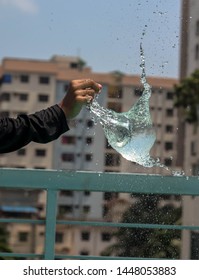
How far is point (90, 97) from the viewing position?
2350mm

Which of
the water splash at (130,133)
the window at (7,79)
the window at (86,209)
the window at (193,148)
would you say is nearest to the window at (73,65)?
the window at (7,79)

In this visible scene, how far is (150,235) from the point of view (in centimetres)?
336

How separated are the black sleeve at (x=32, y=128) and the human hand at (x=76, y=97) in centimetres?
2

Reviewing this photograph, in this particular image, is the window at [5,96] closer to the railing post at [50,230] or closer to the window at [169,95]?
the window at [169,95]

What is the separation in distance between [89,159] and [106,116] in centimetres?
4650

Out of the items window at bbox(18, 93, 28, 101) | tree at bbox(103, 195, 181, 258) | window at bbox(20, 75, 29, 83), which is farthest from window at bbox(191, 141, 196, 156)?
tree at bbox(103, 195, 181, 258)

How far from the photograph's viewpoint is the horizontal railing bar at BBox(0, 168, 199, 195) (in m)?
2.78

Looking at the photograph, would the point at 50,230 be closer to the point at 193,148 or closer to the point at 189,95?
the point at 189,95

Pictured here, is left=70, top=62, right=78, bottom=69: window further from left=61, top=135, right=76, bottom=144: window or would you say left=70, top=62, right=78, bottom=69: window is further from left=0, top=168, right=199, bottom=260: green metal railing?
left=0, top=168, right=199, bottom=260: green metal railing

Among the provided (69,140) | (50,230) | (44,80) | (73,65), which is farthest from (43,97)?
(50,230)

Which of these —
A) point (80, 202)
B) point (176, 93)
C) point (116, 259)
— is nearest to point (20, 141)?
point (116, 259)

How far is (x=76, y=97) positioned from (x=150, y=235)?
3.72 feet
